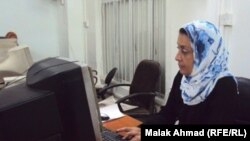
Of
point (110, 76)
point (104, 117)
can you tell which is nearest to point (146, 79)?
point (110, 76)

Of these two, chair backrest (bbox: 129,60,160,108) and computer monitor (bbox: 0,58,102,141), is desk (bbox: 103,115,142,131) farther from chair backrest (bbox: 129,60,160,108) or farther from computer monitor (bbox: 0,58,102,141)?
chair backrest (bbox: 129,60,160,108)

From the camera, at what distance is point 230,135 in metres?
1.20

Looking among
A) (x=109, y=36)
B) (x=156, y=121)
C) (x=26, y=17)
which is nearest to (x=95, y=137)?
(x=156, y=121)

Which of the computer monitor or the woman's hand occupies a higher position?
the computer monitor

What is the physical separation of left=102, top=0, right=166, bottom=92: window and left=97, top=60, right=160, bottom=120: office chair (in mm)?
215

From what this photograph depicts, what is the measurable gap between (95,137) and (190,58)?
810mm

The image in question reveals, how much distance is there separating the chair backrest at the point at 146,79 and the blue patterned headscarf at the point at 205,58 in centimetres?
103

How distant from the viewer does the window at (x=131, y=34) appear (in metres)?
2.85

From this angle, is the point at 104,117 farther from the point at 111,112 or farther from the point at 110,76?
the point at 110,76

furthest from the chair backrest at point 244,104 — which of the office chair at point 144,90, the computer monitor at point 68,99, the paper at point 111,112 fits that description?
the office chair at point 144,90

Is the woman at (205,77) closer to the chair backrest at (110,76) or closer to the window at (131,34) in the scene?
the window at (131,34)

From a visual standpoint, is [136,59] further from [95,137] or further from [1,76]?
[95,137]

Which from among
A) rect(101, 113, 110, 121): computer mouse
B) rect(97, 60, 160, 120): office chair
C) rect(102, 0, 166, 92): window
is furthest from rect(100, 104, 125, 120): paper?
rect(102, 0, 166, 92): window

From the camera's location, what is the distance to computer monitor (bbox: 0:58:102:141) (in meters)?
0.76
